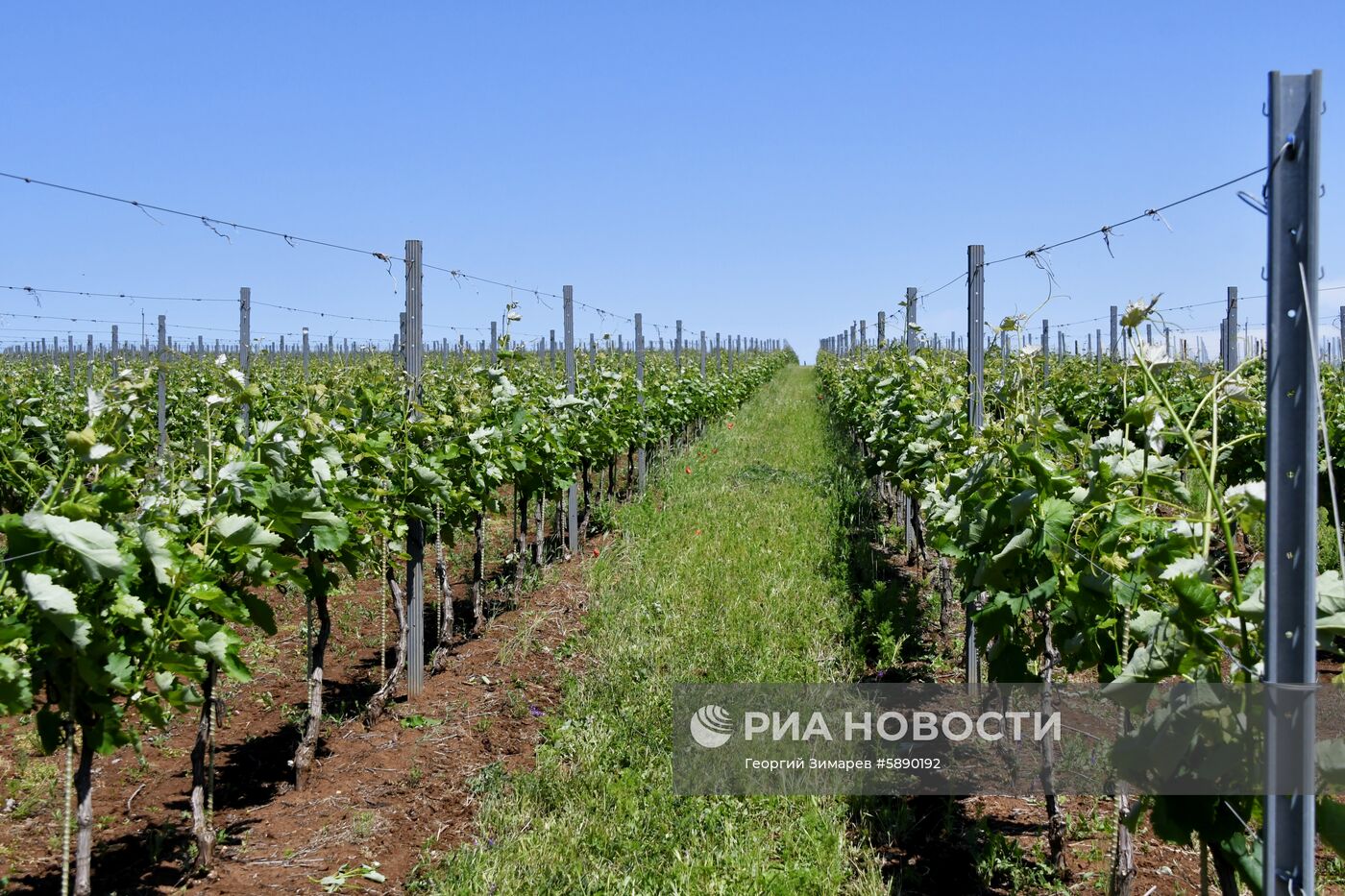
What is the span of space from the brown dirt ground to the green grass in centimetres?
25

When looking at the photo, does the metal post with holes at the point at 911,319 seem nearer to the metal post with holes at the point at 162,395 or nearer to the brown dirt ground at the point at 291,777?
the brown dirt ground at the point at 291,777

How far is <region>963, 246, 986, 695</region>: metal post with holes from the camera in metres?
5.13

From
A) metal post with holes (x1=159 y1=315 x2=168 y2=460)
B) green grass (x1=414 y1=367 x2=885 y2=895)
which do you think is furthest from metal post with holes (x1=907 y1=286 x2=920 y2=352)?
metal post with holes (x1=159 y1=315 x2=168 y2=460)

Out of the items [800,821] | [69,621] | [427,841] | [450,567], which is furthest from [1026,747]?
[450,567]

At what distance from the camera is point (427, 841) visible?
3.91 m

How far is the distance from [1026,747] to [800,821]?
136 cm

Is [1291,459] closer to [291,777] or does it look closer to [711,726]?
[711,726]

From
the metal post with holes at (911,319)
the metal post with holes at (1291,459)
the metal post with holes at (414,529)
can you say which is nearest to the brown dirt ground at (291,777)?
the metal post with holes at (414,529)

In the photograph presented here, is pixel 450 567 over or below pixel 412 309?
below

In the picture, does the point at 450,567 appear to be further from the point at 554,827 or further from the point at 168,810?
the point at 554,827

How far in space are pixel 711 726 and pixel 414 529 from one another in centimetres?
195

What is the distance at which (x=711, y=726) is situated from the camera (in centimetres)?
484

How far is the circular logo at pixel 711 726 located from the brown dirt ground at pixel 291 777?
0.78 m

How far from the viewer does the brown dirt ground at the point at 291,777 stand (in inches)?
145
